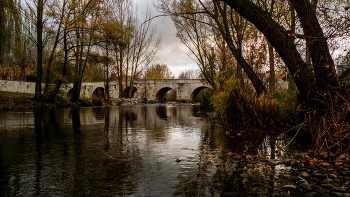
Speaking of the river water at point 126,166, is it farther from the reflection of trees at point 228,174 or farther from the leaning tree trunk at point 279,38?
the leaning tree trunk at point 279,38

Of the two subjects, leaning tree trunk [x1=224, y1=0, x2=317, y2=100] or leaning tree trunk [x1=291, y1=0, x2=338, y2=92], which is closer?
leaning tree trunk [x1=291, y1=0, x2=338, y2=92]

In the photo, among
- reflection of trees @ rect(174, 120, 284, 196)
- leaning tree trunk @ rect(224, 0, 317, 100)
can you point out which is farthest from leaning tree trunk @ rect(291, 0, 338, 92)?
reflection of trees @ rect(174, 120, 284, 196)

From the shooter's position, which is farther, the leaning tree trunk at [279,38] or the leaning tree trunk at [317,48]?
the leaning tree trunk at [279,38]

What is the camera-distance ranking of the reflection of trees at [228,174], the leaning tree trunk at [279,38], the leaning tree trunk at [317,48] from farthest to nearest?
the leaning tree trunk at [279,38], the leaning tree trunk at [317,48], the reflection of trees at [228,174]

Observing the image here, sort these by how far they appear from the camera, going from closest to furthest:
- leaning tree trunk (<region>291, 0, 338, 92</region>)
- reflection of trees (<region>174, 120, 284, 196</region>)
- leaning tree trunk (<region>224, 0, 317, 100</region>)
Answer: reflection of trees (<region>174, 120, 284, 196</region>), leaning tree trunk (<region>291, 0, 338, 92</region>), leaning tree trunk (<region>224, 0, 317, 100</region>)

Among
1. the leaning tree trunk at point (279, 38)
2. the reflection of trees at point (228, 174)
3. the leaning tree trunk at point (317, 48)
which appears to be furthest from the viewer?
the leaning tree trunk at point (279, 38)

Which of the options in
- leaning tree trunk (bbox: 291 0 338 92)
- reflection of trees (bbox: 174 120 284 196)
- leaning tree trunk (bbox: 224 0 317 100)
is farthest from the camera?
leaning tree trunk (bbox: 224 0 317 100)

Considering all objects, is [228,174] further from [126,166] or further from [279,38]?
[279,38]

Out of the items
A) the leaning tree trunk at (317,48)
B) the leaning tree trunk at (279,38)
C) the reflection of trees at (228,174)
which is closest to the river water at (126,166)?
the reflection of trees at (228,174)

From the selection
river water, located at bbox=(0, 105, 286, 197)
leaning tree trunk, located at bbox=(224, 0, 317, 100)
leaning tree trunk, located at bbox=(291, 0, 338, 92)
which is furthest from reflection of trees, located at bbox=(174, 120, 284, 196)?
leaning tree trunk, located at bbox=(291, 0, 338, 92)

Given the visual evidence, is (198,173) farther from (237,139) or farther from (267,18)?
(267,18)

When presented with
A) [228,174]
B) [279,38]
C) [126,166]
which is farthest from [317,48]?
[126,166]

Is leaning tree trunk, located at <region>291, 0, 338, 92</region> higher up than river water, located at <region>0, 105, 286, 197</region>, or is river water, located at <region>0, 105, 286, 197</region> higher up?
leaning tree trunk, located at <region>291, 0, 338, 92</region>

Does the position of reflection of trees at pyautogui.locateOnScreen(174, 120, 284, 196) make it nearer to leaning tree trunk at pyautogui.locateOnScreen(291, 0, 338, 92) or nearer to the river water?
the river water
